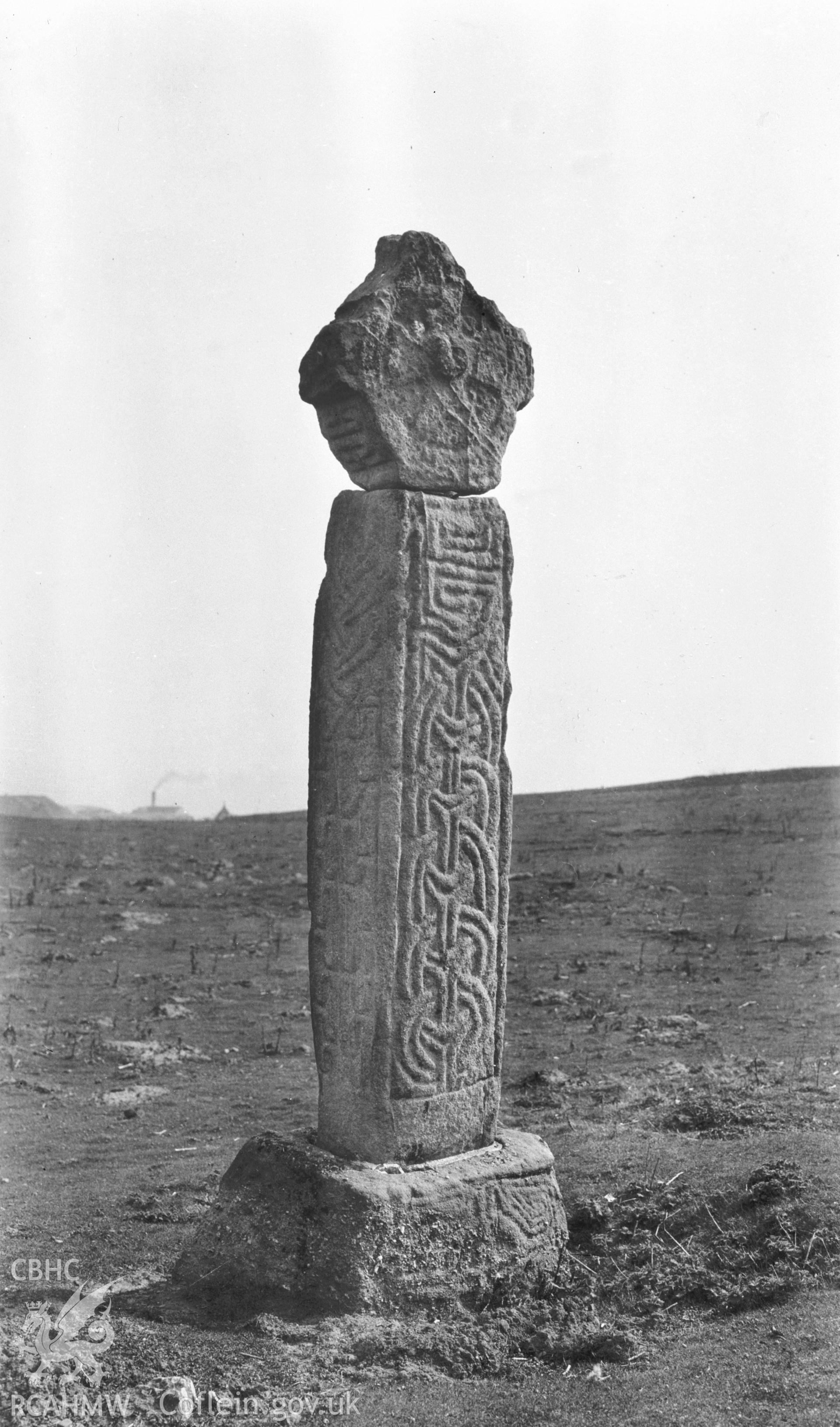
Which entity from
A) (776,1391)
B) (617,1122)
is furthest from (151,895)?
(776,1391)

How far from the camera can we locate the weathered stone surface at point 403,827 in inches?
196

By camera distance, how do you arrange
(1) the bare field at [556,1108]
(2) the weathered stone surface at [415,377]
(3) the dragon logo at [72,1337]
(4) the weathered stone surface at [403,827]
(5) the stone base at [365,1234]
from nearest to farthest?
(3) the dragon logo at [72,1337], (1) the bare field at [556,1108], (5) the stone base at [365,1234], (4) the weathered stone surface at [403,827], (2) the weathered stone surface at [415,377]

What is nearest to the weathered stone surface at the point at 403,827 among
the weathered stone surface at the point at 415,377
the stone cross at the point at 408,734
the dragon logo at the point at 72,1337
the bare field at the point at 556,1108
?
the stone cross at the point at 408,734

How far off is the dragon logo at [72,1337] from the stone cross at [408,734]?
101 centimetres

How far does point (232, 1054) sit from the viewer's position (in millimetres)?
9234

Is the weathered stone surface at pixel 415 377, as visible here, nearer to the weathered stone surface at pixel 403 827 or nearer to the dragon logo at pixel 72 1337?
the weathered stone surface at pixel 403 827

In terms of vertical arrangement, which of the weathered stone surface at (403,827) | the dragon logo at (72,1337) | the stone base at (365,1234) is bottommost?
the dragon logo at (72,1337)

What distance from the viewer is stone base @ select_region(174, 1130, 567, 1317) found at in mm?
4719

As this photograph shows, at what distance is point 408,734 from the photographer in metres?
5.00

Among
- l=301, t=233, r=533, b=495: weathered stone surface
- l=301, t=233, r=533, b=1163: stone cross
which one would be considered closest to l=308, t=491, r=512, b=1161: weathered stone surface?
l=301, t=233, r=533, b=1163: stone cross

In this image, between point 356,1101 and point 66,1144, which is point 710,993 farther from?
point 356,1101

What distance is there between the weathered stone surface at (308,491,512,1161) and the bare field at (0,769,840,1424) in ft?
2.63

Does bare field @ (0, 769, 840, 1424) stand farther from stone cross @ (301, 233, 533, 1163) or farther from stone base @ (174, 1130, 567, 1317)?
stone cross @ (301, 233, 533, 1163)

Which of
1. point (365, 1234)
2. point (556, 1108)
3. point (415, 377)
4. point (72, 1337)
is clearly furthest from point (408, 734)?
point (556, 1108)
